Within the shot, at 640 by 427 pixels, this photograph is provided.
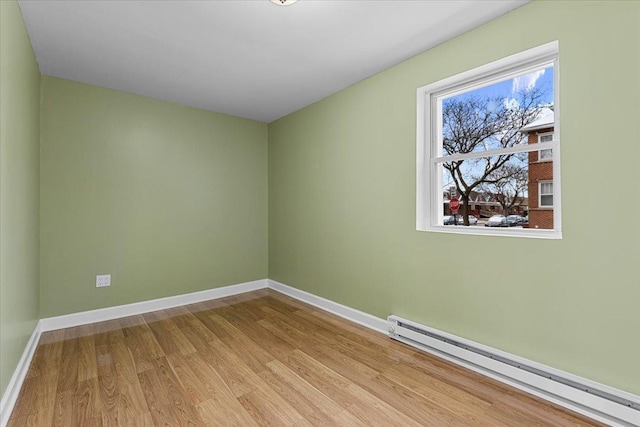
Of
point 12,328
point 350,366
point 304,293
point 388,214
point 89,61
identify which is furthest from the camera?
point 304,293

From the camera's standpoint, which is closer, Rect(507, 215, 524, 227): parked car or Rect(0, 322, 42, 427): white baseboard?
Rect(0, 322, 42, 427): white baseboard

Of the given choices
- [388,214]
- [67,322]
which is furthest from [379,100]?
[67,322]

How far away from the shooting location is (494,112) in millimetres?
2242

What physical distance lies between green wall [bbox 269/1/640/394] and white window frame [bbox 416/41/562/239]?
0.19ft

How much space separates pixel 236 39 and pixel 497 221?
2335 millimetres

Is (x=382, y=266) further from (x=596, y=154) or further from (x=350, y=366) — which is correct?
(x=596, y=154)

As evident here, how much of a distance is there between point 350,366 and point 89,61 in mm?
3262

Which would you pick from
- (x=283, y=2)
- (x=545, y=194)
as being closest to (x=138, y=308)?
(x=283, y=2)

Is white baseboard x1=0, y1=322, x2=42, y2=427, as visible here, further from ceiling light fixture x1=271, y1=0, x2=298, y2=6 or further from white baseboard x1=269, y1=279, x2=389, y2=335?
ceiling light fixture x1=271, y1=0, x2=298, y2=6

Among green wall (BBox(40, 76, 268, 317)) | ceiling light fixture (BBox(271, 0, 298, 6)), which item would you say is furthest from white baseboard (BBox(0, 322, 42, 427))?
ceiling light fixture (BBox(271, 0, 298, 6))

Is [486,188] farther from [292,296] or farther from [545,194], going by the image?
[292,296]

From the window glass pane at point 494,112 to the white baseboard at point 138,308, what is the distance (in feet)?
9.95

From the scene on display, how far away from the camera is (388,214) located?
2770 millimetres

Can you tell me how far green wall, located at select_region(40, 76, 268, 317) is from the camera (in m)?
2.92
